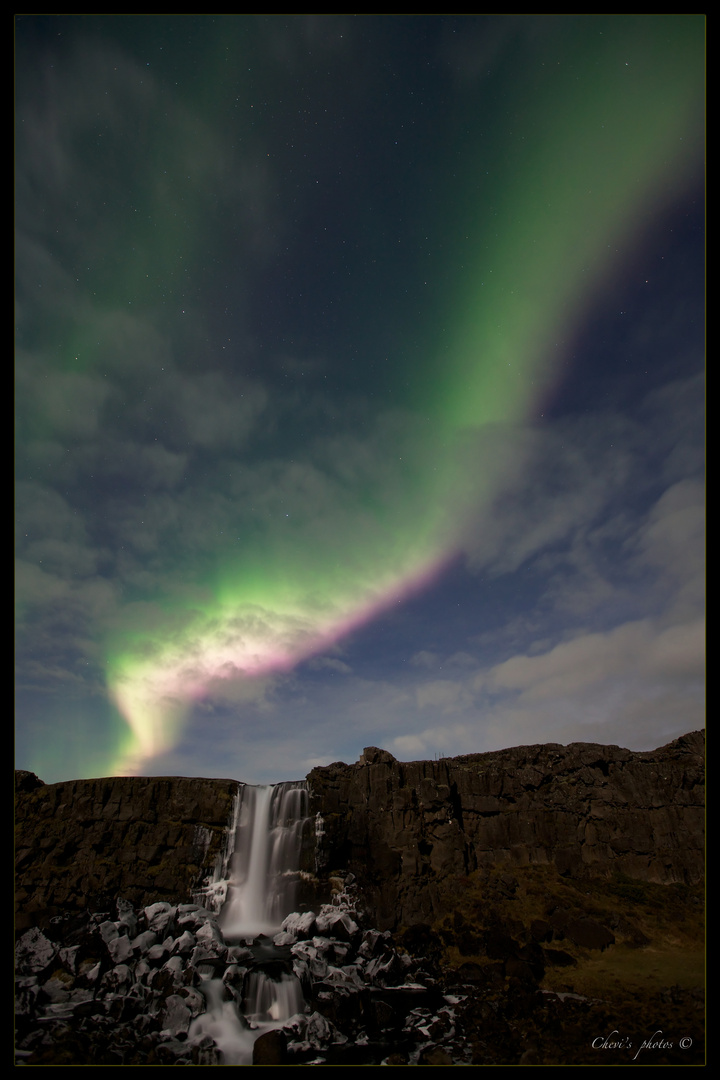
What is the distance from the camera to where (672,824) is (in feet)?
165

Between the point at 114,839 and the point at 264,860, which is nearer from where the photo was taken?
the point at 264,860

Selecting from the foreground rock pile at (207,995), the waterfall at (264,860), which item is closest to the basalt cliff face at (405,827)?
the waterfall at (264,860)

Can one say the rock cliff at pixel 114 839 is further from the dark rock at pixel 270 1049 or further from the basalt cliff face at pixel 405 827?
the dark rock at pixel 270 1049

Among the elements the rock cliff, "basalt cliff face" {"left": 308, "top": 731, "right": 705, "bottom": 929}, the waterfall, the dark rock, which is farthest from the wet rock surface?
the rock cliff

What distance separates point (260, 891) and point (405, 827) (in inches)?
617

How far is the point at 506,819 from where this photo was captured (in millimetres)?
53250

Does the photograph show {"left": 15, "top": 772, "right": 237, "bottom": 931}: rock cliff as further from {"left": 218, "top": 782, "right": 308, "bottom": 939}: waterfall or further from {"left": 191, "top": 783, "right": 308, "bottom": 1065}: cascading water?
{"left": 218, "top": 782, "right": 308, "bottom": 939}: waterfall

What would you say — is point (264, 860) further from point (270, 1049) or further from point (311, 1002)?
point (270, 1049)

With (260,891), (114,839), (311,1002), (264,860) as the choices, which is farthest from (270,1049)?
(114,839)

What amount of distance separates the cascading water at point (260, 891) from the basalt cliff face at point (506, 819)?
3619 millimetres
